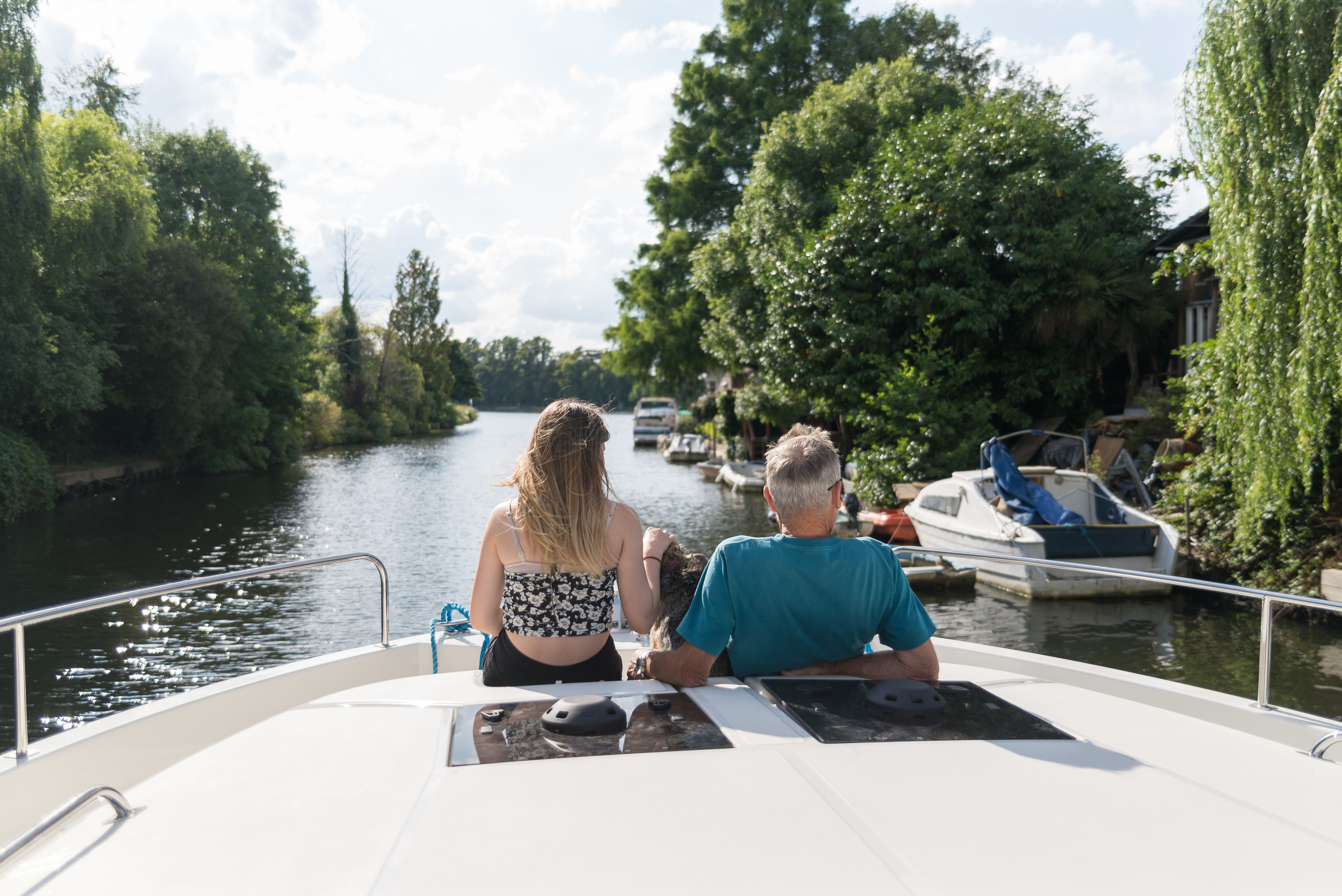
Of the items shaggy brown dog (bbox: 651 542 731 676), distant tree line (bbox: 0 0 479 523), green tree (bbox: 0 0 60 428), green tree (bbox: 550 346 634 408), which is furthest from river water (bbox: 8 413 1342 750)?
green tree (bbox: 550 346 634 408)

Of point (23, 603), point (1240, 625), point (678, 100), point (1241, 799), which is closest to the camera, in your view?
point (1241, 799)

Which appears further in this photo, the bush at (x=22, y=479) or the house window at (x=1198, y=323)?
the bush at (x=22, y=479)

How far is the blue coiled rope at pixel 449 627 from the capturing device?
3.91 m

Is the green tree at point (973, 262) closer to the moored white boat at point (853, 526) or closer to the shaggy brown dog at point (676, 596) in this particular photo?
the moored white boat at point (853, 526)

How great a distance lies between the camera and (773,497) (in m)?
2.51

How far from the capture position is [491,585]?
8.85 feet

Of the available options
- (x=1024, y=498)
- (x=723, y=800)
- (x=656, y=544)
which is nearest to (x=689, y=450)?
(x=1024, y=498)

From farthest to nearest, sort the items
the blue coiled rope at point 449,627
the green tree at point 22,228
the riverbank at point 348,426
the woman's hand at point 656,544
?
the riverbank at point 348,426
the green tree at point 22,228
the blue coiled rope at point 449,627
the woman's hand at point 656,544

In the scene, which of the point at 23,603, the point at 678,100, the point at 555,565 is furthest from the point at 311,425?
the point at 555,565

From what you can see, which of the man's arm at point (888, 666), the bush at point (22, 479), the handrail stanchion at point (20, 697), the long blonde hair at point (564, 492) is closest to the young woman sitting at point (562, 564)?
the long blonde hair at point (564, 492)

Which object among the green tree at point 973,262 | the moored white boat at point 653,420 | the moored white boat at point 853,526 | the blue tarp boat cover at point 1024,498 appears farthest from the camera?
the moored white boat at point 653,420

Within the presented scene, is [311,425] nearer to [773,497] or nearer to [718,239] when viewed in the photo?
[718,239]

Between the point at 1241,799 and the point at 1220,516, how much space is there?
10460mm

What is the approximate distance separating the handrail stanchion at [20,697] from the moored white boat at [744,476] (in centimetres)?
2030
